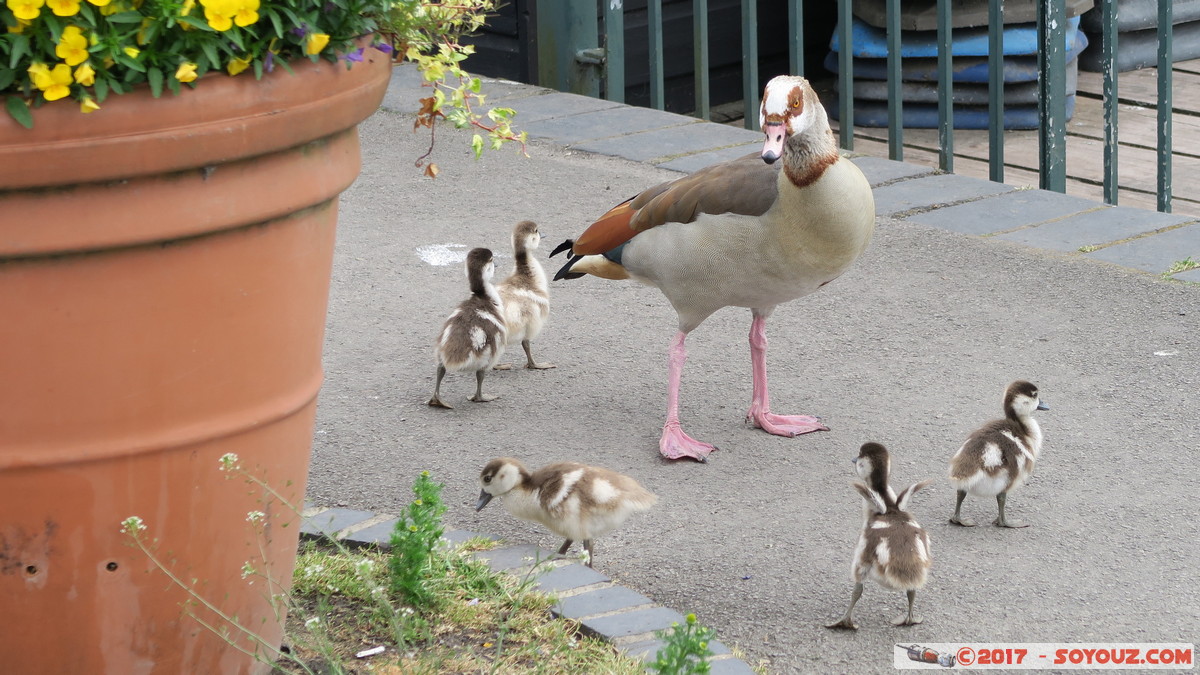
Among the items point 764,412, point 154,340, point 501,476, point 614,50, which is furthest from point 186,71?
point 614,50

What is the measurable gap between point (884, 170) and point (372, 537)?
4643 millimetres

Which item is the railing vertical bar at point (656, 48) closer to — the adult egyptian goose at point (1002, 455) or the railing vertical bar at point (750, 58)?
the railing vertical bar at point (750, 58)

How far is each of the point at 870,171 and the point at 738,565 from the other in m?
4.14

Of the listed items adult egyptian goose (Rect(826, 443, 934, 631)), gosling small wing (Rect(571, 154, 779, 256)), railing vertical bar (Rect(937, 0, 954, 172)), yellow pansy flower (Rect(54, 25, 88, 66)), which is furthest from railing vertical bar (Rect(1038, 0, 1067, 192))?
yellow pansy flower (Rect(54, 25, 88, 66))

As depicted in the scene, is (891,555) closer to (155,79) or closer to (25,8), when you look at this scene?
(155,79)

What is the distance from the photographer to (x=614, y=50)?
30.6ft

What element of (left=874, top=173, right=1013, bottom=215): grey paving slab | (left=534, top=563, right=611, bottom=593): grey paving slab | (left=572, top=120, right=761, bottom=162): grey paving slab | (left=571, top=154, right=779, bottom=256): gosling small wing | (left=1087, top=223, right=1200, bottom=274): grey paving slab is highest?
(left=571, top=154, right=779, bottom=256): gosling small wing

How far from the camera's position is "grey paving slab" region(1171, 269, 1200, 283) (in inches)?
243

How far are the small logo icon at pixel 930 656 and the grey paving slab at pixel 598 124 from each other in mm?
5242

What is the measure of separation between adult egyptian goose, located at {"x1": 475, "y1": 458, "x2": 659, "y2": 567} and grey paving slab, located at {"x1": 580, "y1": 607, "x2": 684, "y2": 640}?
39 cm

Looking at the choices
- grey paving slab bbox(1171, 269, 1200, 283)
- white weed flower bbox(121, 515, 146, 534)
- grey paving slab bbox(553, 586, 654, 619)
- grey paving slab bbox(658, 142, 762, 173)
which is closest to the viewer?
white weed flower bbox(121, 515, 146, 534)

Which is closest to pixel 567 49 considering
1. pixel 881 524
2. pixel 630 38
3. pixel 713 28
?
pixel 630 38

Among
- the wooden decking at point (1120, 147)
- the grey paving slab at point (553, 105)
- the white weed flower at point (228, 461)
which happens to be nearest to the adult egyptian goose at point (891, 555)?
the white weed flower at point (228, 461)

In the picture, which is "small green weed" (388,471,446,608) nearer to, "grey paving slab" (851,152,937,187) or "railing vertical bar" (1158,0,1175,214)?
"grey paving slab" (851,152,937,187)
